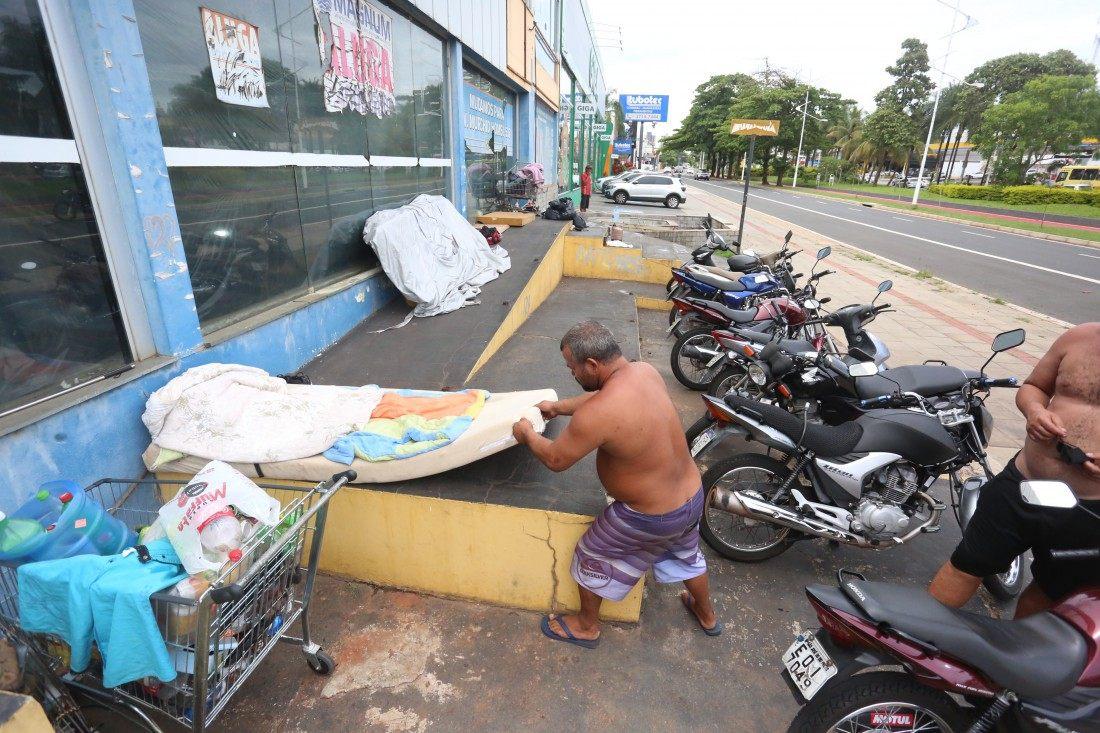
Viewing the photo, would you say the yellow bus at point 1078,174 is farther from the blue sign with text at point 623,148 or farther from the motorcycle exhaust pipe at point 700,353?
the motorcycle exhaust pipe at point 700,353

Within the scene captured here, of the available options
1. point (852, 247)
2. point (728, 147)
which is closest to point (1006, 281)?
point (852, 247)

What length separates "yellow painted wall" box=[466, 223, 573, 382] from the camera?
4.88 m

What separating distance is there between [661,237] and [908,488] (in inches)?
495

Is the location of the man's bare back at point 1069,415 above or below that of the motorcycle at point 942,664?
above

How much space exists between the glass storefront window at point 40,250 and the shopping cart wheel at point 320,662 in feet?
5.85

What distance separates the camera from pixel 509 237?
30.5 ft

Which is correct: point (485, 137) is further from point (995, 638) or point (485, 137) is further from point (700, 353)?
point (995, 638)

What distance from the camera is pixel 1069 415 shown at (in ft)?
7.28

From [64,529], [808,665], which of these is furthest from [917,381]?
[64,529]

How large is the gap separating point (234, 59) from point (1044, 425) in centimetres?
507

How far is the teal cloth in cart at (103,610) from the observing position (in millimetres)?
1654

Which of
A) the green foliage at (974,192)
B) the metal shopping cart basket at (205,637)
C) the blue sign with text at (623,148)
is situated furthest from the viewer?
the blue sign with text at (623,148)

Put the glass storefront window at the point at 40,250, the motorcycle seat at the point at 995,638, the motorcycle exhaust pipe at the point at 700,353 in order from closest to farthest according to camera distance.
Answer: the motorcycle seat at the point at 995,638, the glass storefront window at the point at 40,250, the motorcycle exhaust pipe at the point at 700,353

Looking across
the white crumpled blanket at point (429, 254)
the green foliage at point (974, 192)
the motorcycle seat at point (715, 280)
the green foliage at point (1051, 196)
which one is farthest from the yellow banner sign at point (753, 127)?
the green foliage at point (974, 192)
